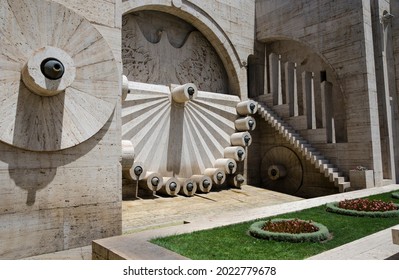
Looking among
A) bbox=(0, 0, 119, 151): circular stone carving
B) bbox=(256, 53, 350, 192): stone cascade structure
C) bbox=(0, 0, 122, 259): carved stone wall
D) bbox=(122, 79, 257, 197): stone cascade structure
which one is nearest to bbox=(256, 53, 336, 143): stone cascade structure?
bbox=(256, 53, 350, 192): stone cascade structure

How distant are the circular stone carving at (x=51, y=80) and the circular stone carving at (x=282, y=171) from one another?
9046 millimetres

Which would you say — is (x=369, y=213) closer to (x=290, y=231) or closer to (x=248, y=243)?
A: (x=290, y=231)

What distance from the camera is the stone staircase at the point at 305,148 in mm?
11969

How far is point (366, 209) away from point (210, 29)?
30.5ft

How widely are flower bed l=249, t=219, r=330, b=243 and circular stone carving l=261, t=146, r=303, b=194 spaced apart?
7.48 m

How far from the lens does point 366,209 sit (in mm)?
7559

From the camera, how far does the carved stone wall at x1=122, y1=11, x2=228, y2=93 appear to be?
12.1 metres

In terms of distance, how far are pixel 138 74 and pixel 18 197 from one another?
7548mm

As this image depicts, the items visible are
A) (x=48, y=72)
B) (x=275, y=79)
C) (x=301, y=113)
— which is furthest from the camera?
(x=301, y=113)

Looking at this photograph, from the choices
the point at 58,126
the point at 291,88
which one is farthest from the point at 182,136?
the point at 58,126

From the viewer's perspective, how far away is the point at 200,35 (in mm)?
Result: 14180

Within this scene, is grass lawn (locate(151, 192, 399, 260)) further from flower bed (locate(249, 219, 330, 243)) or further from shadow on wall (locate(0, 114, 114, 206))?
shadow on wall (locate(0, 114, 114, 206))
